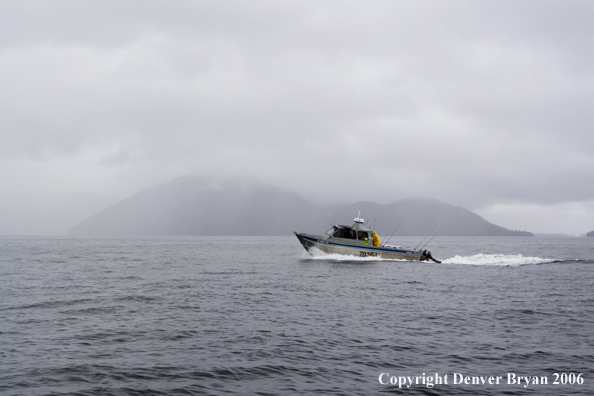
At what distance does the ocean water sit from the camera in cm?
1154

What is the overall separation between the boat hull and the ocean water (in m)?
18.4

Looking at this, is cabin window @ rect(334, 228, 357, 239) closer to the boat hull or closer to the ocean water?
the boat hull

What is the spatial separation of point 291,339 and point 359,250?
34.4 metres

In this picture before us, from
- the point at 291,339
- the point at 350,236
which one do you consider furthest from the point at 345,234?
the point at 291,339

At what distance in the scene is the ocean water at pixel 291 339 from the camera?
1154cm

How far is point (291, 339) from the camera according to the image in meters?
15.9

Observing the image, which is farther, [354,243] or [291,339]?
[354,243]

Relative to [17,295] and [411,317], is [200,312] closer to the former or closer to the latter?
[411,317]

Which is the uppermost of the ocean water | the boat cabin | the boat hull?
the boat cabin

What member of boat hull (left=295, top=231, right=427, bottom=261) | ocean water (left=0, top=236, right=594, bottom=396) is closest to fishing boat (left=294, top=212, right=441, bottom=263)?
boat hull (left=295, top=231, right=427, bottom=261)

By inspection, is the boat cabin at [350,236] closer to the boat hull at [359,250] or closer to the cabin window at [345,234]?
the cabin window at [345,234]

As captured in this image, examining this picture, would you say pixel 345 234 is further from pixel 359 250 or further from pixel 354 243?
pixel 359 250

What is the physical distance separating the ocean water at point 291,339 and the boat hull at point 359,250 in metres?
18.4

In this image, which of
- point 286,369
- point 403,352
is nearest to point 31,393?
point 286,369
